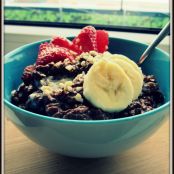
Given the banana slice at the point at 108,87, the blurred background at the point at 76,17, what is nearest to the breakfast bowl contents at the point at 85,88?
the banana slice at the point at 108,87

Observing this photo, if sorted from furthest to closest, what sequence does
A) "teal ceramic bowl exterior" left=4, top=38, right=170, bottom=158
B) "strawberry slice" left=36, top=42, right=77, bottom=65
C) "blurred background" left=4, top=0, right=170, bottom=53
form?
1. "blurred background" left=4, top=0, right=170, bottom=53
2. "strawberry slice" left=36, top=42, right=77, bottom=65
3. "teal ceramic bowl exterior" left=4, top=38, right=170, bottom=158

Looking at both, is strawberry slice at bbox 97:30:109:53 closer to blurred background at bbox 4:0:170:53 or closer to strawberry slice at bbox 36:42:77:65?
strawberry slice at bbox 36:42:77:65

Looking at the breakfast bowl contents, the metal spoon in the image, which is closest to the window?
the metal spoon

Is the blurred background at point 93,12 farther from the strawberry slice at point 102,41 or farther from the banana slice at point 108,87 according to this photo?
the banana slice at point 108,87

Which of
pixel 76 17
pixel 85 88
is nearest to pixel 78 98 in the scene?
pixel 85 88

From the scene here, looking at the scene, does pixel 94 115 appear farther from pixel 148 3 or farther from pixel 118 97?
pixel 148 3

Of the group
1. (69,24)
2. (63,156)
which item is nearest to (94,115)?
(63,156)
